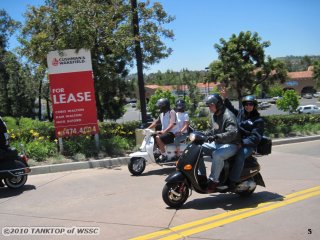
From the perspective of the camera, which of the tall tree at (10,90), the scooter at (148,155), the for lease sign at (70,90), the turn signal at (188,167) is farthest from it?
the tall tree at (10,90)

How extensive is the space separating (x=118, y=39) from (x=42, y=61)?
2353 mm

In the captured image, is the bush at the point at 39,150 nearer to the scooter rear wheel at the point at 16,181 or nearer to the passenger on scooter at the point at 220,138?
the scooter rear wheel at the point at 16,181

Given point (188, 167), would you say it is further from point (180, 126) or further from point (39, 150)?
point (39, 150)

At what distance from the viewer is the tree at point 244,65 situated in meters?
17.1

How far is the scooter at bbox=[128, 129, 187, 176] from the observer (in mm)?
9047

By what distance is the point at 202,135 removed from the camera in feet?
19.7

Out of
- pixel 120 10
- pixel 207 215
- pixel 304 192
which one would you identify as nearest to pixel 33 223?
pixel 207 215

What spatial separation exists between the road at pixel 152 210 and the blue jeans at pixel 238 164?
1.43ft

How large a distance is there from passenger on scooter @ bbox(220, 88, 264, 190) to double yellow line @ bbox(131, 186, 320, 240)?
1.77 ft

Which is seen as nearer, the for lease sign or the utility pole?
the for lease sign

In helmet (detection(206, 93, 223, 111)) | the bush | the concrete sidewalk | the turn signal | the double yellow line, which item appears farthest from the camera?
the bush

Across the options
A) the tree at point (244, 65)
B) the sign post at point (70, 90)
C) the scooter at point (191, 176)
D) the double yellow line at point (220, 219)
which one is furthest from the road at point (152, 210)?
the tree at point (244, 65)

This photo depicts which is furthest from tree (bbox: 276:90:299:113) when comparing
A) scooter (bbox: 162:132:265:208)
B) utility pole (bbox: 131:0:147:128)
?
scooter (bbox: 162:132:265:208)

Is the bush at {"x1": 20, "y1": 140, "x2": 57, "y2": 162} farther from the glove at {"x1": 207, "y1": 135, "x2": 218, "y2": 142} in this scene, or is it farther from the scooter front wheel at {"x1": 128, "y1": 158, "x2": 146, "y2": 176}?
the glove at {"x1": 207, "y1": 135, "x2": 218, "y2": 142}
